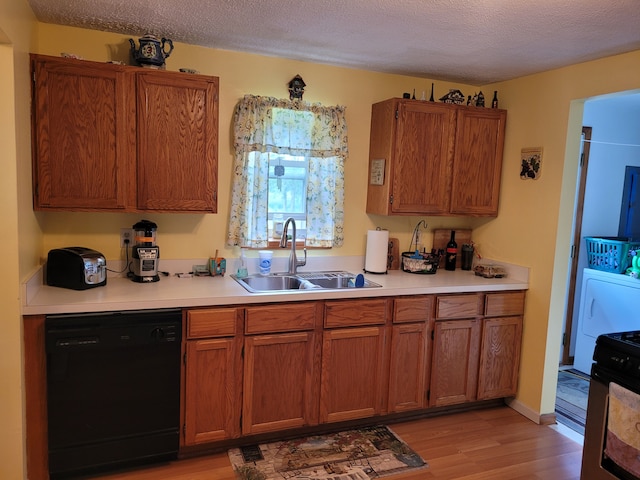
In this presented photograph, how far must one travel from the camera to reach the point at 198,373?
2.57 metres

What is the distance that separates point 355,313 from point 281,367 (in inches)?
21.8

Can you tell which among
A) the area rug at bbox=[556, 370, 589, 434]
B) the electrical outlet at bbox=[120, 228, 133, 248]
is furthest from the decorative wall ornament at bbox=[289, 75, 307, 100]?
the area rug at bbox=[556, 370, 589, 434]

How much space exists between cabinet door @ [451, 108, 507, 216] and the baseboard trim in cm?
143

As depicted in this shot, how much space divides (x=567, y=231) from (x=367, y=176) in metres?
1.43

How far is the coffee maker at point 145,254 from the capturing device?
277 cm

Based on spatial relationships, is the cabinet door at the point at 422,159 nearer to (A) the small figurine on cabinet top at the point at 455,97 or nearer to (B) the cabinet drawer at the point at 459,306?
(A) the small figurine on cabinet top at the point at 455,97

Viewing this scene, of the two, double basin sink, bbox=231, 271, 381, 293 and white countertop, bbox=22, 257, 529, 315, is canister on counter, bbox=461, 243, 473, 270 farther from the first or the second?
double basin sink, bbox=231, 271, 381, 293

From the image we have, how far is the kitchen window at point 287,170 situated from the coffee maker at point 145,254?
538mm

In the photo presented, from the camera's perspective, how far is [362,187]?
3.54 m

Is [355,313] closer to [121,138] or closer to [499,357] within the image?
[499,357]

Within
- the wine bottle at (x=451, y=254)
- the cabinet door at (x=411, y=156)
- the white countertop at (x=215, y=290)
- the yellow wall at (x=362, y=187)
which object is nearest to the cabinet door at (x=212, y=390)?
the white countertop at (x=215, y=290)

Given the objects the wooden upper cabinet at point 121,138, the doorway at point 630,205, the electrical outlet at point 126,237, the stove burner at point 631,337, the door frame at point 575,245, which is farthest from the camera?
the doorway at point 630,205

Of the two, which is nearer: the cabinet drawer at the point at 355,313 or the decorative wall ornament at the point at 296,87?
the cabinet drawer at the point at 355,313

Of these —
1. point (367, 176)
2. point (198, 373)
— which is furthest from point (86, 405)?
point (367, 176)
